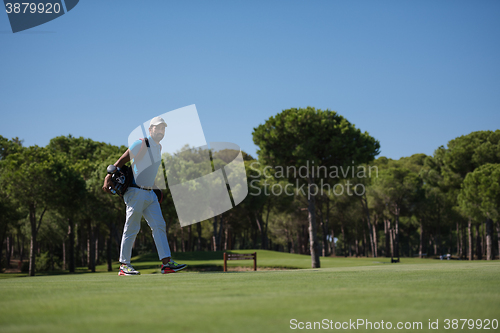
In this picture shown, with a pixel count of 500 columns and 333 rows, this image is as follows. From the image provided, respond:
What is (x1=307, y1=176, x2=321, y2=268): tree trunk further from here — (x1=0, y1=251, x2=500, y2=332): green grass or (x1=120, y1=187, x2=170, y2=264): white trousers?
(x1=0, y1=251, x2=500, y2=332): green grass

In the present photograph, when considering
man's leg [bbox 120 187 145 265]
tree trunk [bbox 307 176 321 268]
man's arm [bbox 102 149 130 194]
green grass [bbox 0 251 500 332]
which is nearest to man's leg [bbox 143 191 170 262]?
man's leg [bbox 120 187 145 265]

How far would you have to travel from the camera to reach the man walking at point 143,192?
6609mm

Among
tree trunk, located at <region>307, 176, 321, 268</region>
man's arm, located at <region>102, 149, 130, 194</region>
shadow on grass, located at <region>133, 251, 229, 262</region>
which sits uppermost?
man's arm, located at <region>102, 149, 130, 194</region>

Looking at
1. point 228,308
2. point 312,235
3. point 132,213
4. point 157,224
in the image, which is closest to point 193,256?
point 312,235

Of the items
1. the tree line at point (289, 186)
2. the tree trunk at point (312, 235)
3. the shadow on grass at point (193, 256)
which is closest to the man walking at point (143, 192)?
the tree line at point (289, 186)

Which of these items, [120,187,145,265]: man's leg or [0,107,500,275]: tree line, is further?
[0,107,500,275]: tree line

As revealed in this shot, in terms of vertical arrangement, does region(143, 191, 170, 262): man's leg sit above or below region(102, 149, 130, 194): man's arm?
below

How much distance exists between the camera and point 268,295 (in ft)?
11.4

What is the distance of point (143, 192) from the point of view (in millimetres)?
6660

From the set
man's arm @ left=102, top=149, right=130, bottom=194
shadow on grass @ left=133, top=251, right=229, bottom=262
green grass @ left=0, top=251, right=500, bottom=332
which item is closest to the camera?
green grass @ left=0, top=251, right=500, bottom=332

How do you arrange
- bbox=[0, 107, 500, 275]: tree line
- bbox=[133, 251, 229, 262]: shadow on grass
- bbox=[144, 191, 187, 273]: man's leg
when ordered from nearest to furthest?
bbox=[144, 191, 187, 273]: man's leg → bbox=[0, 107, 500, 275]: tree line → bbox=[133, 251, 229, 262]: shadow on grass

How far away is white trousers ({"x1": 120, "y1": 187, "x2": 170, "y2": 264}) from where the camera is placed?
21.7 ft

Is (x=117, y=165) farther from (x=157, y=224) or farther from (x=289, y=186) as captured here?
(x=289, y=186)

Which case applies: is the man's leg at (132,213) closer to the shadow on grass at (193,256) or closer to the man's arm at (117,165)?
the man's arm at (117,165)
